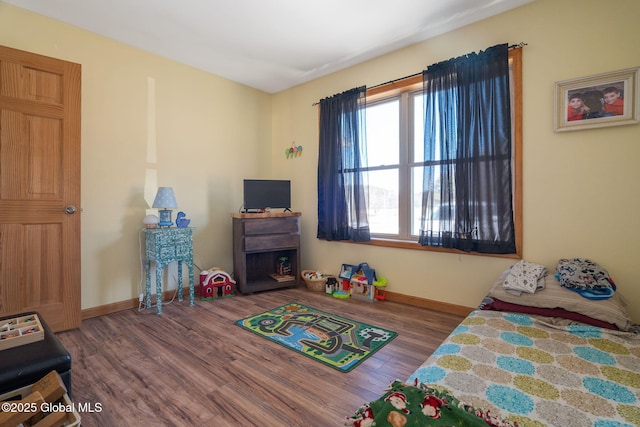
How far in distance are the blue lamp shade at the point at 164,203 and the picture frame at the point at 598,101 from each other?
11.4 ft

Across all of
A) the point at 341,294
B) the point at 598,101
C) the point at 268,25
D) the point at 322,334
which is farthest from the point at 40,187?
the point at 598,101

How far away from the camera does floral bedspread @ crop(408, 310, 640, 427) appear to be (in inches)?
41.8

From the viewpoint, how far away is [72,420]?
1089 mm

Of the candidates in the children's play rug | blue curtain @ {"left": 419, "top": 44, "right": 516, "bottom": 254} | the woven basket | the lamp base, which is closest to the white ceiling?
blue curtain @ {"left": 419, "top": 44, "right": 516, "bottom": 254}

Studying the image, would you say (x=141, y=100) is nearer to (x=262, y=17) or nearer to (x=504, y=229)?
(x=262, y=17)

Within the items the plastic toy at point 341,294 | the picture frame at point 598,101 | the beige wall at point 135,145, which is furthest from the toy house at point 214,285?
the picture frame at point 598,101

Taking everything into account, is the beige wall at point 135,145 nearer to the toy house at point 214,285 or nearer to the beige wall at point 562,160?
the toy house at point 214,285

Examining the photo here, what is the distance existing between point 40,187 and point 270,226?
6.87 ft

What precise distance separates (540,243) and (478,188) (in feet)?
2.10

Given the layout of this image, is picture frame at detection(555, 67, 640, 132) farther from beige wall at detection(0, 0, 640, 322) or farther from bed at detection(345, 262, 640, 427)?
bed at detection(345, 262, 640, 427)

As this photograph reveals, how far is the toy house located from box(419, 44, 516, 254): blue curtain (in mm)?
2235

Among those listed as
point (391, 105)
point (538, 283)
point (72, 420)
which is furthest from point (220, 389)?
point (391, 105)

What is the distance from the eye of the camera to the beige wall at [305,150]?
2.10m

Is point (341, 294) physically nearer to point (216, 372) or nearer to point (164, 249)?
point (216, 372)
